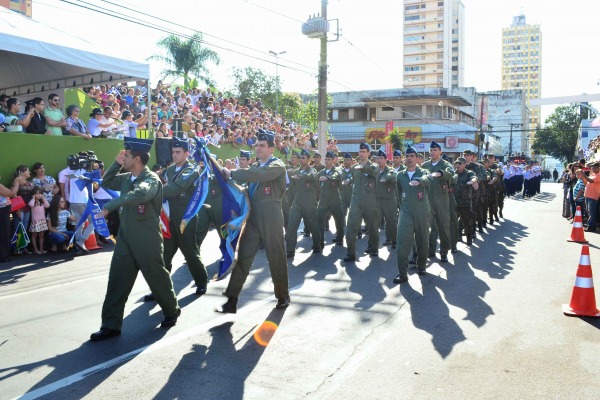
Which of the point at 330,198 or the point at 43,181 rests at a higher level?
the point at 43,181

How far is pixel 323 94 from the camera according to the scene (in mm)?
20656

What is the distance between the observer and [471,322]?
5910mm

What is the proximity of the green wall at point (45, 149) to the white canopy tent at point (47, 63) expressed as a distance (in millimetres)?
1779

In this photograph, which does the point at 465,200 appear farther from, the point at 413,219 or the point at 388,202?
the point at 413,219

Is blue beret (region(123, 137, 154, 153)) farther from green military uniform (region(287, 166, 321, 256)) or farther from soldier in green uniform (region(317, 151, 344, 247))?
soldier in green uniform (region(317, 151, 344, 247))

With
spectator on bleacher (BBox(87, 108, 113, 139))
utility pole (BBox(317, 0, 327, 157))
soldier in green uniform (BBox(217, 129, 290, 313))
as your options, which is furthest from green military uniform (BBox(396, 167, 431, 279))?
utility pole (BBox(317, 0, 327, 157))

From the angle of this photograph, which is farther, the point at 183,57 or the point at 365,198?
the point at 183,57

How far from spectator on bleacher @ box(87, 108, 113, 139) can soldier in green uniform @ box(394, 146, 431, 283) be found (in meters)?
7.92

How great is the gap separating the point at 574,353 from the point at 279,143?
59.5ft

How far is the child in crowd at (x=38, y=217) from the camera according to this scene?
10188mm

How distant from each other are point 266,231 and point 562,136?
88376 mm

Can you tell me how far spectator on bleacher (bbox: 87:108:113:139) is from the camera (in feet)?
42.5

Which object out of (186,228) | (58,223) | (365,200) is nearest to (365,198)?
(365,200)

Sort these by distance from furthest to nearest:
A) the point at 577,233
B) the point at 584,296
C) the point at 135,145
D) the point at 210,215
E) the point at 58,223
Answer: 1. the point at 577,233
2. the point at 58,223
3. the point at 210,215
4. the point at 584,296
5. the point at 135,145
